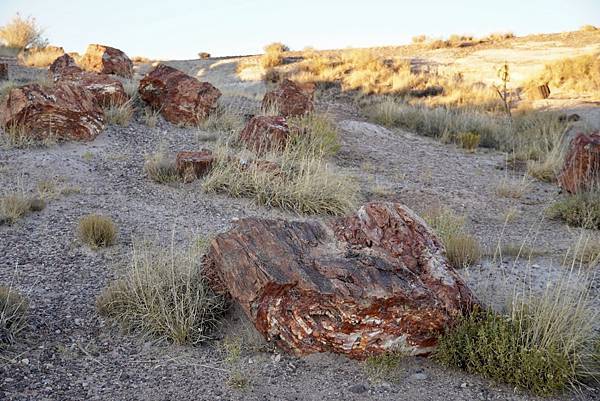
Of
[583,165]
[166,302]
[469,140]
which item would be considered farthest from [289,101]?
[166,302]

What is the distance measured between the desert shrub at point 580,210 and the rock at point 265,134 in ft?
13.1

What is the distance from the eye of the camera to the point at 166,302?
169 inches

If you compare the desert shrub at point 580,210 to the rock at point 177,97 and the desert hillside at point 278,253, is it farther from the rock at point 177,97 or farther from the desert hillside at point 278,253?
the rock at point 177,97

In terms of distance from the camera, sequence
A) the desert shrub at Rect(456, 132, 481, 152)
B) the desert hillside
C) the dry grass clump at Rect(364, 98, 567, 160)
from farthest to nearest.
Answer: the dry grass clump at Rect(364, 98, 567, 160), the desert shrub at Rect(456, 132, 481, 152), the desert hillside

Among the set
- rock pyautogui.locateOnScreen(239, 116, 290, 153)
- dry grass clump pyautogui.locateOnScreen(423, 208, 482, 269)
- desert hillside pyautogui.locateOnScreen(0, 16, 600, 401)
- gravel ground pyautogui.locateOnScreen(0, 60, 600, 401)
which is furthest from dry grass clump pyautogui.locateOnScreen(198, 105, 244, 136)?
dry grass clump pyautogui.locateOnScreen(423, 208, 482, 269)

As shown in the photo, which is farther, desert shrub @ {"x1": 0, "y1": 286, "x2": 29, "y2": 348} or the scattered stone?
desert shrub @ {"x1": 0, "y1": 286, "x2": 29, "y2": 348}

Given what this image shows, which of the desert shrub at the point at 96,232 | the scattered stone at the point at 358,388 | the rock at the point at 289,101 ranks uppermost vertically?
the rock at the point at 289,101

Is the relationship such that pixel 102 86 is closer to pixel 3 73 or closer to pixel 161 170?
pixel 161 170

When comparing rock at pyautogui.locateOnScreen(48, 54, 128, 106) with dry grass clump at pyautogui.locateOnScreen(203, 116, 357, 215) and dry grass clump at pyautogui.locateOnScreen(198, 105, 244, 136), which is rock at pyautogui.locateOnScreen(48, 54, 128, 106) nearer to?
dry grass clump at pyautogui.locateOnScreen(198, 105, 244, 136)

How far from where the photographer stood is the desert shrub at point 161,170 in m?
7.81

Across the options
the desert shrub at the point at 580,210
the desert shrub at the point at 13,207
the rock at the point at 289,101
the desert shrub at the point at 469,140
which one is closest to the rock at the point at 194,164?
the desert shrub at the point at 13,207

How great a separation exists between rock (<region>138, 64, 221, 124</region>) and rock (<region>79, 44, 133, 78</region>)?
270 centimetres

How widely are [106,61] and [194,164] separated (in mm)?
6701

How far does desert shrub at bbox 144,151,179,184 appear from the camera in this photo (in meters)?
7.81
